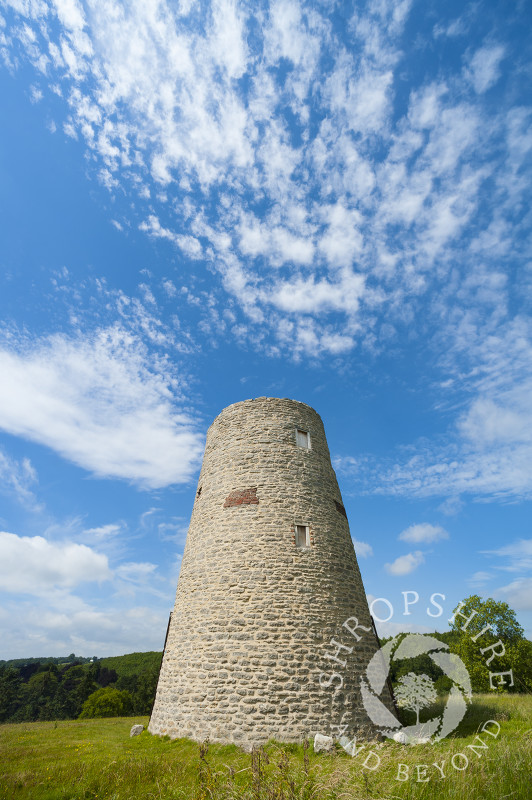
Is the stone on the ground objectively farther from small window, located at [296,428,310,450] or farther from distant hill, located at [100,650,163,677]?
distant hill, located at [100,650,163,677]

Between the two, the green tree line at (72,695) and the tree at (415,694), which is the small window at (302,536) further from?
the green tree line at (72,695)

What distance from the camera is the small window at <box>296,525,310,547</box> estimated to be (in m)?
12.2

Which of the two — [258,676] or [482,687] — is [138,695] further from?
[258,676]

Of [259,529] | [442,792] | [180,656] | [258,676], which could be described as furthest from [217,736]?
[442,792]

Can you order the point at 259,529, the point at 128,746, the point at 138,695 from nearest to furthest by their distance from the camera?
the point at 128,746
the point at 259,529
the point at 138,695

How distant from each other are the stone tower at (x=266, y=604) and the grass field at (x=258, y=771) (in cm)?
70

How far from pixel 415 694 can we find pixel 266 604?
326 inches

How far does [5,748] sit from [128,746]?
389cm

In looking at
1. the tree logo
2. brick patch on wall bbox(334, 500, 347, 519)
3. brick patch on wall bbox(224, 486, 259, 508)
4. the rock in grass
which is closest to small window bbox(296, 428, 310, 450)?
brick patch on wall bbox(334, 500, 347, 519)

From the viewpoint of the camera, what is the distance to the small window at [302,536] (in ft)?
39.9

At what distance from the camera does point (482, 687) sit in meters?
26.2

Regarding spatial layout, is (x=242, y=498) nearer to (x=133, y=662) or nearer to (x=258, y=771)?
(x=258, y=771)

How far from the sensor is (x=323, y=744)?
8.90 meters

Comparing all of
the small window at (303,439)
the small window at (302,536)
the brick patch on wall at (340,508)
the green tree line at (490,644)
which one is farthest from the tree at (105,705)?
the small window at (303,439)
